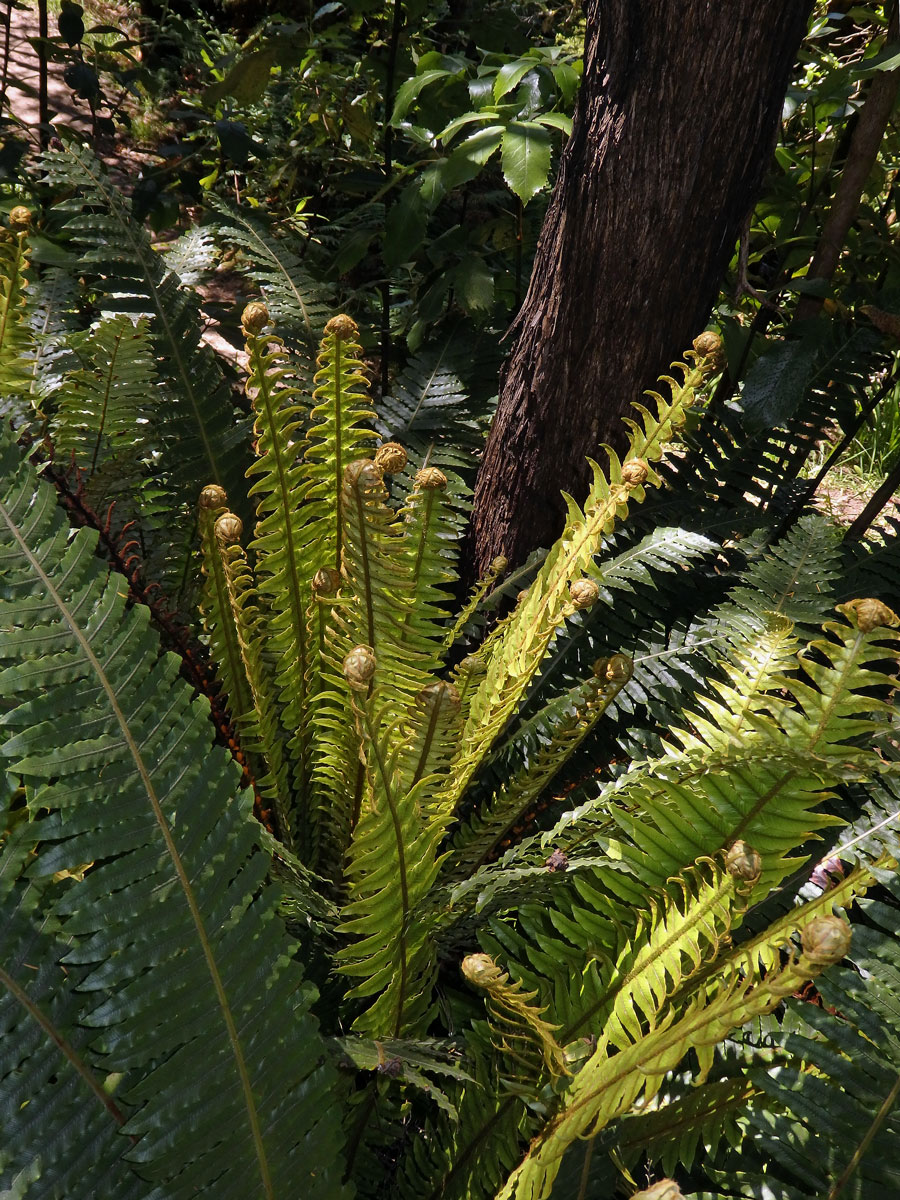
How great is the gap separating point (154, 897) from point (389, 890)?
25 cm

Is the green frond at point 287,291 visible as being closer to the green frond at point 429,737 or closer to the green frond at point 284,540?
A: the green frond at point 284,540

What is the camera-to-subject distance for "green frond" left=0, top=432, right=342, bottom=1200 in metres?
0.84

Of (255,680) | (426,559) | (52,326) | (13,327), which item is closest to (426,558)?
(426,559)

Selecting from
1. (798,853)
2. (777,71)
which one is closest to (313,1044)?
(798,853)

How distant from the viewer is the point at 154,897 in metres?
0.87

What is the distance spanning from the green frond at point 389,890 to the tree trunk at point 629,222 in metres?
0.77

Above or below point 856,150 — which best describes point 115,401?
below

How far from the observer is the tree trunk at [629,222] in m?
1.43

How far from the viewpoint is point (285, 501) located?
1.32 metres

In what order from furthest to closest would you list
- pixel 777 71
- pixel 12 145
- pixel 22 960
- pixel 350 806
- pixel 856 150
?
pixel 12 145 → pixel 856 150 → pixel 777 71 → pixel 350 806 → pixel 22 960

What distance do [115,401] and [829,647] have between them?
4.11ft

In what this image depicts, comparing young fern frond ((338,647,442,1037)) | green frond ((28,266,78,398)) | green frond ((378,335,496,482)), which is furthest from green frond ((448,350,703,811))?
green frond ((28,266,78,398))

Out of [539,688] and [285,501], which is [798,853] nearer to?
[539,688]

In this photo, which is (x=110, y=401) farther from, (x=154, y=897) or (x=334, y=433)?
(x=154, y=897)
